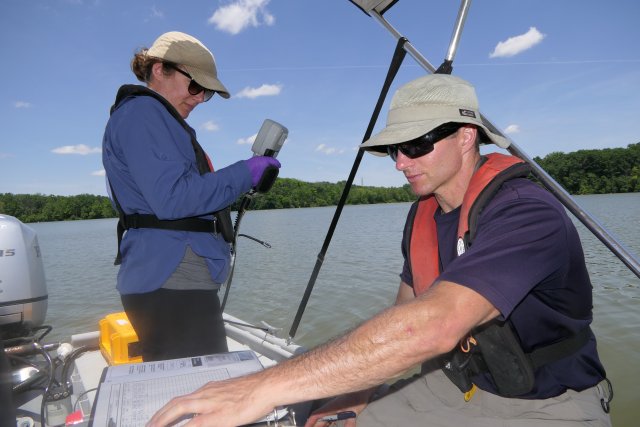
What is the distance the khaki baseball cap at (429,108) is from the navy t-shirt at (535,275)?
1.14 ft

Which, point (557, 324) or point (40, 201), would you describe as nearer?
point (557, 324)

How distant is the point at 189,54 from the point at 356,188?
7322 centimetres

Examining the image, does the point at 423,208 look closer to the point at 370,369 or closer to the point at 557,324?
the point at 557,324

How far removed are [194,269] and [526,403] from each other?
1545 mm

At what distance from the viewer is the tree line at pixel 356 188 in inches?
1802

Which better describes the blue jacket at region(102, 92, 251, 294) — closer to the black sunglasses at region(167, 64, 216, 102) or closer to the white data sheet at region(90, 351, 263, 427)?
the black sunglasses at region(167, 64, 216, 102)

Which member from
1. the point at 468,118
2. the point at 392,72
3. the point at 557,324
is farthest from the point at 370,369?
the point at 392,72

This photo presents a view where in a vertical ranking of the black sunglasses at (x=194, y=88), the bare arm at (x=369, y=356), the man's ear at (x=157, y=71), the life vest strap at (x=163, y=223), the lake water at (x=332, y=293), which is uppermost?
the man's ear at (x=157, y=71)

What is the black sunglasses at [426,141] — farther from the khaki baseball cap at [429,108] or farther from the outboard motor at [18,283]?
the outboard motor at [18,283]

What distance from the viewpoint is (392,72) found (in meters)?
2.69

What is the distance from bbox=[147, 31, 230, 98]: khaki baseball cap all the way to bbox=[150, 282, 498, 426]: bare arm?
1.69m

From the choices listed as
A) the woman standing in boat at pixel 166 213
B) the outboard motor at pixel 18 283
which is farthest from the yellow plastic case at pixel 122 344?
the woman standing in boat at pixel 166 213

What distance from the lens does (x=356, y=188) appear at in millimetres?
75000

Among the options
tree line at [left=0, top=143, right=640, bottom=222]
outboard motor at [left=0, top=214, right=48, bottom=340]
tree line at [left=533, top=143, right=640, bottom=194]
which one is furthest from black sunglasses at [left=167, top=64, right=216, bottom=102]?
tree line at [left=533, top=143, right=640, bottom=194]
